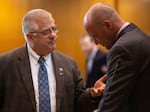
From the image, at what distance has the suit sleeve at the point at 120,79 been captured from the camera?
218 centimetres

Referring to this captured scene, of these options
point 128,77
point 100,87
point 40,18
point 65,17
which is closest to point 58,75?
point 100,87

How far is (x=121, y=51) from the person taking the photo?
86.3 inches

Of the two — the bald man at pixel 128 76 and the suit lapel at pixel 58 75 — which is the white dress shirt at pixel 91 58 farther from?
the bald man at pixel 128 76

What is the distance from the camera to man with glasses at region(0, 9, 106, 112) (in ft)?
9.55

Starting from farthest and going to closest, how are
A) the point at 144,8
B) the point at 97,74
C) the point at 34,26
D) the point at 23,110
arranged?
the point at 144,8
the point at 97,74
the point at 34,26
the point at 23,110

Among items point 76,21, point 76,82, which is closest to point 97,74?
point 76,21

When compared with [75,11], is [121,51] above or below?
above

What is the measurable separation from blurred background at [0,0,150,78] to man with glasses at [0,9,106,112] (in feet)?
9.47

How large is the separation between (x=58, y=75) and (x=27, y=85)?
0.25 m

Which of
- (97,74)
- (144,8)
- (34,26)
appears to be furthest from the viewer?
(144,8)

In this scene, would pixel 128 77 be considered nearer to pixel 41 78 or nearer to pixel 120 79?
pixel 120 79

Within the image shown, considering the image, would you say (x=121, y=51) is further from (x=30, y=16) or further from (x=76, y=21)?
(x=76, y=21)

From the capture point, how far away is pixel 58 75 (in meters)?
3.04

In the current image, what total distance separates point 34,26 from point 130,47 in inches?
43.8
